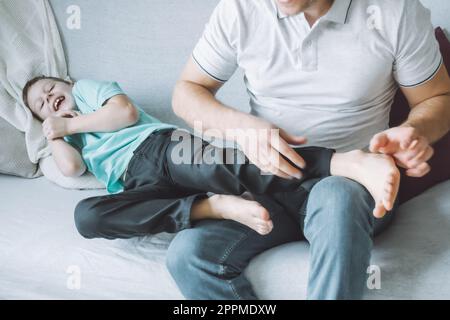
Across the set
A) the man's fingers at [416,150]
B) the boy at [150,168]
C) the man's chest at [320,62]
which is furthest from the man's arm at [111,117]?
the man's fingers at [416,150]

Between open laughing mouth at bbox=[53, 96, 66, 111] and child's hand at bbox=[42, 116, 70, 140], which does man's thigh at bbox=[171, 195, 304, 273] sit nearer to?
child's hand at bbox=[42, 116, 70, 140]

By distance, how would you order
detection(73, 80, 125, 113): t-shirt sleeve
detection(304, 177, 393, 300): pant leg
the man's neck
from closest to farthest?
detection(304, 177, 393, 300): pant leg
the man's neck
detection(73, 80, 125, 113): t-shirt sleeve

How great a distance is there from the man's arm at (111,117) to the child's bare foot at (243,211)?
0.42 m

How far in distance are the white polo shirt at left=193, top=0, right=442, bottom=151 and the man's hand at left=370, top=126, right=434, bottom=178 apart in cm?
19

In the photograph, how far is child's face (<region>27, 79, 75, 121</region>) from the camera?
5.30 ft

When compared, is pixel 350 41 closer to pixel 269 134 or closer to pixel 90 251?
pixel 269 134

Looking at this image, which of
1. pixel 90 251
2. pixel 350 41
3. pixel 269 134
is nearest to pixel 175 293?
pixel 90 251

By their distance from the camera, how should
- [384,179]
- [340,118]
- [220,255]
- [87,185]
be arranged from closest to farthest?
[384,179], [220,255], [340,118], [87,185]

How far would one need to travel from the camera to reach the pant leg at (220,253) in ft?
3.45

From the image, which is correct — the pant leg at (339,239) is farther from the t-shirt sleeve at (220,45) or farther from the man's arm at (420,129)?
the t-shirt sleeve at (220,45)

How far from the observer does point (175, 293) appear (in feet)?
3.70

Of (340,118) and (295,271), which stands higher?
(340,118)

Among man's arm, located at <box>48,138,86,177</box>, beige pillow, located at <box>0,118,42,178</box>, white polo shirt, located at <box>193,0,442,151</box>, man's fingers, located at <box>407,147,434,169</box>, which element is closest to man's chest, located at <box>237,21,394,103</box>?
white polo shirt, located at <box>193,0,442,151</box>
